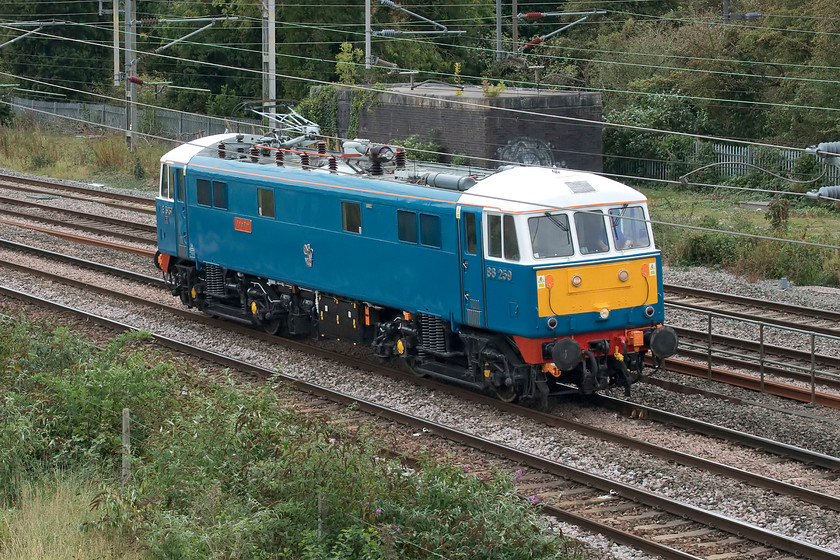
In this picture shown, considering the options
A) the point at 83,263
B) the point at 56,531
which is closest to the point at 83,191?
the point at 83,263

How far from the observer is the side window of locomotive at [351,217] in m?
16.4

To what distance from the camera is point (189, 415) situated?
1159cm

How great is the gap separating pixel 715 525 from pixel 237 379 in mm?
7837

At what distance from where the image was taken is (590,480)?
11773 millimetres

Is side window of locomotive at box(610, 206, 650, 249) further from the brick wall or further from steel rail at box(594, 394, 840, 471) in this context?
the brick wall

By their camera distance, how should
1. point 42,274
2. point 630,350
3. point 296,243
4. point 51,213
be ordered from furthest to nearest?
point 51,213
point 42,274
point 296,243
point 630,350

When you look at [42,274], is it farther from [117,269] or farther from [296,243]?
[296,243]

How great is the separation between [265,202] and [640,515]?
940 centimetres

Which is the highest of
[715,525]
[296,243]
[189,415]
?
[296,243]

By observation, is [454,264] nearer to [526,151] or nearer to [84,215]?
[84,215]

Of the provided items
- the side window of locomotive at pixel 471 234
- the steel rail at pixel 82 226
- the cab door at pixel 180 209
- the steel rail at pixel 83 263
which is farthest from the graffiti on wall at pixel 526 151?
the side window of locomotive at pixel 471 234

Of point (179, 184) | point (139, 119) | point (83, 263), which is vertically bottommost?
point (83, 263)

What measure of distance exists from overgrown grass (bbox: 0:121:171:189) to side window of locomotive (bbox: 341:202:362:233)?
22166 mm

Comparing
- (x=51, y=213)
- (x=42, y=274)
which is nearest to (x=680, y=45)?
(x=51, y=213)
